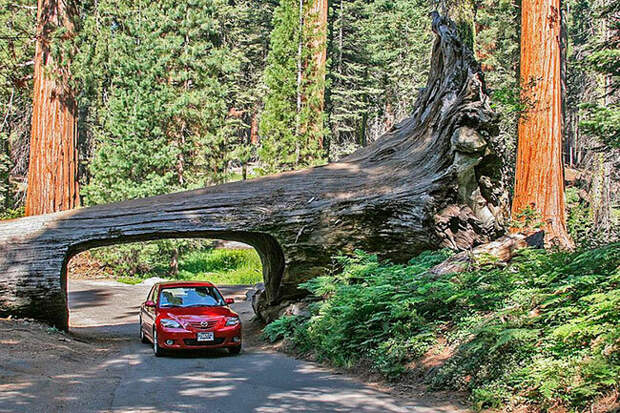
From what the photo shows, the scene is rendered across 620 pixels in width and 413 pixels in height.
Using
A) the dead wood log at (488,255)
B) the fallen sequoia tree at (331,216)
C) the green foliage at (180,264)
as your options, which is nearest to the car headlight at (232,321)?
the fallen sequoia tree at (331,216)

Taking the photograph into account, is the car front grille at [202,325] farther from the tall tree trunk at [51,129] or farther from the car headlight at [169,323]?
the tall tree trunk at [51,129]

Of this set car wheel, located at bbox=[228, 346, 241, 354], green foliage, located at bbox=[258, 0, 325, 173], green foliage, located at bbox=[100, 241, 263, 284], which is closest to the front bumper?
car wheel, located at bbox=[228, 346, 241, 354]

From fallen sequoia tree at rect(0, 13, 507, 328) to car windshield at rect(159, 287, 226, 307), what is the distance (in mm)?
1246

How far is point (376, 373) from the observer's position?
9.35m

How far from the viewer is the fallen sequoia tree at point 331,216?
540 inches

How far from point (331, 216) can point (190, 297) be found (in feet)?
11.6

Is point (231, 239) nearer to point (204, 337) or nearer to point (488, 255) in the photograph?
point (204, 337)

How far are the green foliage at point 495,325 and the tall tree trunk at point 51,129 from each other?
394 inches

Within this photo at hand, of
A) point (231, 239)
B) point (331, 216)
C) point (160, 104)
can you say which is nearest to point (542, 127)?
point (331, 216)

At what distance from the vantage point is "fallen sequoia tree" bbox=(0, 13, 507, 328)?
13711mm

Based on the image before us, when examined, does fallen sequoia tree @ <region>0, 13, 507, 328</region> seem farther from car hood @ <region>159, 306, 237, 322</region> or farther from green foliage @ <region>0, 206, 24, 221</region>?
green foliage @ <region>0, 206, 24, 221</region>

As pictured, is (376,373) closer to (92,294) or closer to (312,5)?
(92,294)

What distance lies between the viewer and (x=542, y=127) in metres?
15.2

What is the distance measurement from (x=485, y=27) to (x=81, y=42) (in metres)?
31.5
